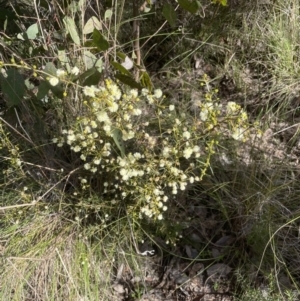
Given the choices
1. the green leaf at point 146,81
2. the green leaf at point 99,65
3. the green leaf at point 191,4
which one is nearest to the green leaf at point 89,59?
the green leaf at point 99,65

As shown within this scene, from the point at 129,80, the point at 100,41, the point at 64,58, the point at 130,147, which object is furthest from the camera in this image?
the point at 130,147

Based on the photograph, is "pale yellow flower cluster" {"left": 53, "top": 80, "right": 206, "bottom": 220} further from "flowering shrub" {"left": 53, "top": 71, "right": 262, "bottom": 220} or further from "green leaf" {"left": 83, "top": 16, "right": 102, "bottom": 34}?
"green leaf" {"left": 83, "top": 16, "right": 102, "bottom": 34}

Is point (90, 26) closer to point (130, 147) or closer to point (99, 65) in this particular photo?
point (99, 65)

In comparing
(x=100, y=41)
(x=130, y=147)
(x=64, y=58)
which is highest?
(x=100, y=41)

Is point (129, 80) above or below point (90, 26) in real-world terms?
below

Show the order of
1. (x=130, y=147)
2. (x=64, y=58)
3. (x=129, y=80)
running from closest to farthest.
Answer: (x=129, y=80)
(x=64, y=58)
(x=130, y=147)

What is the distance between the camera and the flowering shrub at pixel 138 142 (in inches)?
55.0

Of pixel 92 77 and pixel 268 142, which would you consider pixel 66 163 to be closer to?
pixel 92 77

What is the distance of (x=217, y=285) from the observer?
177 cm

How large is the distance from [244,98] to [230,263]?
0.75 metres

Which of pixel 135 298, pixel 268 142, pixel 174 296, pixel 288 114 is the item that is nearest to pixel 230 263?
pixel 174 296

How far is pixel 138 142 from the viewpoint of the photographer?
163cm

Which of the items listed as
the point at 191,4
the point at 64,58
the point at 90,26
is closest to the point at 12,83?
the point at 64,58

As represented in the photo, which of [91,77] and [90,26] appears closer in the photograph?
[91,77]
